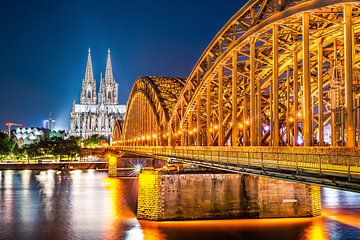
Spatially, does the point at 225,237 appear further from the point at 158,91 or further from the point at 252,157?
the point at 158,91

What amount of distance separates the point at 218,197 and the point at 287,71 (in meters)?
10.9

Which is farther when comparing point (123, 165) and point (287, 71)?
point (123, 165)

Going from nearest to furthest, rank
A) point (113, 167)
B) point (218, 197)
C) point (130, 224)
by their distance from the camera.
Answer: point (218, 197)
point (130, 224)
point (113, 167)

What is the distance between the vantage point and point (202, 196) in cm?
4031

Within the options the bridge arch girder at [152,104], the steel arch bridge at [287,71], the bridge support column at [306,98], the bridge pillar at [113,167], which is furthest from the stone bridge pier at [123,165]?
the bridge support column at [306,98]

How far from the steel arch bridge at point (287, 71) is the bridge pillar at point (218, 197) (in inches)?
135

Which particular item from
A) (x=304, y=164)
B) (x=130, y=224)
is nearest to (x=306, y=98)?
(x=304, y=164)

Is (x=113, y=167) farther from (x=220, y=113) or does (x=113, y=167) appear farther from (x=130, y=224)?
(x=220, y=113)

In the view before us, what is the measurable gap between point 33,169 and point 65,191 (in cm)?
6389

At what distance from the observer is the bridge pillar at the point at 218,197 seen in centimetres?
4016

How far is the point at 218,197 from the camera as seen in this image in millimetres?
40531

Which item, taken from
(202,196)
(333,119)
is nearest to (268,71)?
(202,196)

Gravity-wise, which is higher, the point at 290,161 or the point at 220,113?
the point at 220,113

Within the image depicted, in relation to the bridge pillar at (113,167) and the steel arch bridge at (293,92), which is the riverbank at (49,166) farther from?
the steel arch bridge at (293,92)
